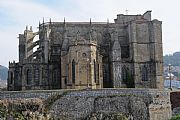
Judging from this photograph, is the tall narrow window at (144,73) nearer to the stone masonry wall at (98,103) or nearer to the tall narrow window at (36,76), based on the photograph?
the tall narrow window at (36,76)

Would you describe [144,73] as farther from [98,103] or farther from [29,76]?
[98,103]

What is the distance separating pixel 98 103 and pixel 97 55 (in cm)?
1329

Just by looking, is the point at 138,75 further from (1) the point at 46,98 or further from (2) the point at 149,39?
(1) the point at 46,98

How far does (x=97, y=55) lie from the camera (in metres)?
52.4

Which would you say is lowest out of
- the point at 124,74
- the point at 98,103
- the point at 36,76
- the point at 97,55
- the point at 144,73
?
the point at 98,103

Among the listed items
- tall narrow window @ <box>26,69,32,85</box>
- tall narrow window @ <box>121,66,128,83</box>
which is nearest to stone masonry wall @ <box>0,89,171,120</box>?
tall narrow window @ <box>26,69,32,85</box>

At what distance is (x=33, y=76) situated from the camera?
54.8 meters

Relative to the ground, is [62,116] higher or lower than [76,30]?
lower

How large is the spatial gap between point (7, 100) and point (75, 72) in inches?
519

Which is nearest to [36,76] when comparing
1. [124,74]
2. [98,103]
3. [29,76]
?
[29,76]

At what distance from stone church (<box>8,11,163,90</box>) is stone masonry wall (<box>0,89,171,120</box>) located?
10020 mm

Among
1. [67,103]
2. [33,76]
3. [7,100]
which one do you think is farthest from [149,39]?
[7,100]

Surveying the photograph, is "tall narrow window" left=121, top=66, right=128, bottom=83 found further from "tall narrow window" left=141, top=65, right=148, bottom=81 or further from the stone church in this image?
"tall narrow window" left=141, top=65, right=148, bottom=81

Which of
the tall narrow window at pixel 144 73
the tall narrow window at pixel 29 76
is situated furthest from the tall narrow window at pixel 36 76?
the tall narrow window at pixel 144 73
